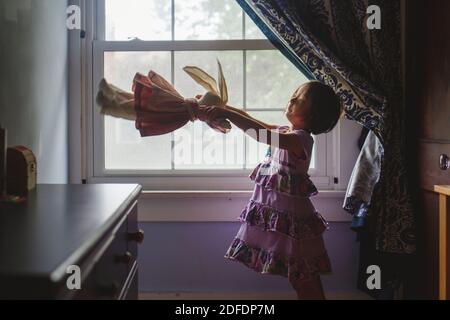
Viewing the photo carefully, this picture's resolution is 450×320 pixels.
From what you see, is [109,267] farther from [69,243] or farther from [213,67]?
[213,67]

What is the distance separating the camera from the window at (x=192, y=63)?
6.85 ft

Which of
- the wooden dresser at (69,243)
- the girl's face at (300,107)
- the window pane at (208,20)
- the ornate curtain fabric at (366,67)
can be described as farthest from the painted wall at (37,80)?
the girl's face at (300,107)

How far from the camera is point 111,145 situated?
6.99 ft

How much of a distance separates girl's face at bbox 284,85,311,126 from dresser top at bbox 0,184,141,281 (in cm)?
67

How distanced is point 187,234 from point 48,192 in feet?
3.08

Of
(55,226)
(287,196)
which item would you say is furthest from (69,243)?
(287,196)

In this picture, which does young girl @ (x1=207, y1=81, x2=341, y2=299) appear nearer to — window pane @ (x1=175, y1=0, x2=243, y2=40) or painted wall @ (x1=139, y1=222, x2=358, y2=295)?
painted wall @ (x1=139, y1=222, x2=358, y2=295)

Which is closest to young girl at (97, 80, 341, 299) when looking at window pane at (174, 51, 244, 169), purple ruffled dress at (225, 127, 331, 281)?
purple ruffled dress at (225, 127, 331, 281)

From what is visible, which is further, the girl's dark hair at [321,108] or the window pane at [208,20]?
the window pane at [208,20]

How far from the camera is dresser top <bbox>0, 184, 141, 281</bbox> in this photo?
2.02 ft

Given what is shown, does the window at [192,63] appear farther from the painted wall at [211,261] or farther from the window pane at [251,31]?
the painted wall at [211,261]
